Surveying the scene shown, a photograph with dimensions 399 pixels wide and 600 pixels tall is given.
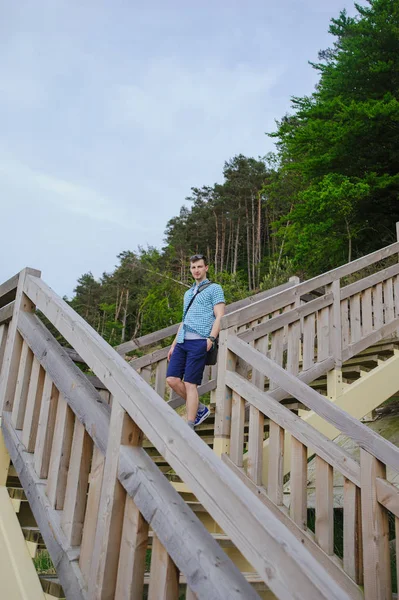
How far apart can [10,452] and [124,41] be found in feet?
72.9

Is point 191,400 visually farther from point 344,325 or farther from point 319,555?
point 344,325

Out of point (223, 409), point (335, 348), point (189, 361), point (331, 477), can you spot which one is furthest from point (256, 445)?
point (335, 348)

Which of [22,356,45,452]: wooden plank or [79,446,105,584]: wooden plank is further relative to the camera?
[22,356,45,452]: wooden plank

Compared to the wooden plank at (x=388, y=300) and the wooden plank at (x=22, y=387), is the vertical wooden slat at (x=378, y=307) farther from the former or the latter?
the wooden plank at (x=22, y=387)

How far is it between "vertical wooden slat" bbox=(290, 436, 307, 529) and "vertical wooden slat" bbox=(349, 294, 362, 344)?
2159 millimetres

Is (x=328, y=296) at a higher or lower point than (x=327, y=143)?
lower

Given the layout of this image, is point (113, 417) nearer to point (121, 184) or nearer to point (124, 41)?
point (124, 41)

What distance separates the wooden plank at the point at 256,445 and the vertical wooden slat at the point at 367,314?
213 cm

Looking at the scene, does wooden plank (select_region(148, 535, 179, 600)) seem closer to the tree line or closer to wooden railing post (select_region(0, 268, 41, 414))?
wooden railing post (select_region(0, 268, 41, 414))

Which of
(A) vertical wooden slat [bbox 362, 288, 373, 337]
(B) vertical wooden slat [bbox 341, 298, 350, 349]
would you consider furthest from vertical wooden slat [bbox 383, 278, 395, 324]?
(B) vertical wooden slat [bbox 341, 298, 350, 349]

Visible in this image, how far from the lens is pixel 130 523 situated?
166cm

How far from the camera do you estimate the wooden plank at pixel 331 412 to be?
256cm

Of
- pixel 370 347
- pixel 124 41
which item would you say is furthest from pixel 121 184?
pixel 370 347

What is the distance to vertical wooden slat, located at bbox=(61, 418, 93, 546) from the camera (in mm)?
1975
